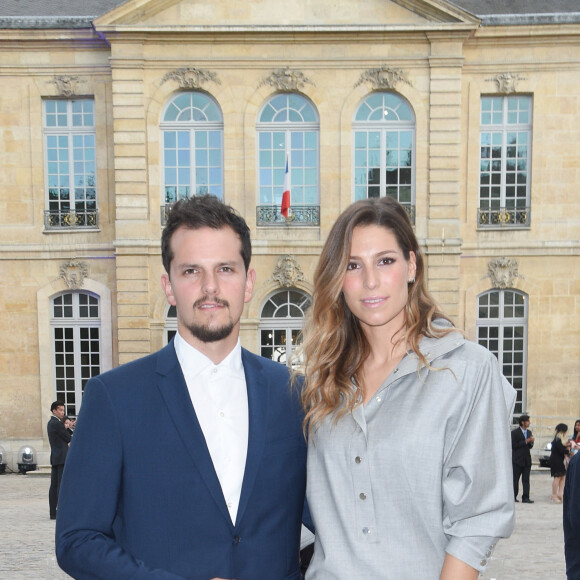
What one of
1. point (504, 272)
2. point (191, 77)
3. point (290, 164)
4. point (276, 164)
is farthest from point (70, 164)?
point (504, 272)

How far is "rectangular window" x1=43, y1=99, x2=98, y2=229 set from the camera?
581 inches

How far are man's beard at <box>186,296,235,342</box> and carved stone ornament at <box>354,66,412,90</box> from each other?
12.8 meters

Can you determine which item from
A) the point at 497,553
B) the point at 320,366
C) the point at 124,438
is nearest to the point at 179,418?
the point at 124,438

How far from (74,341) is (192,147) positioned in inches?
202

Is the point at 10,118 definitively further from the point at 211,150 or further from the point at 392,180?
the point at 392,180

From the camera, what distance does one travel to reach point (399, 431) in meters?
2.06

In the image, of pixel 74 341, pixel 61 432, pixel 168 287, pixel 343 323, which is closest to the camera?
pixel 168 287

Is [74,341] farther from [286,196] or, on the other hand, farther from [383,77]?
[383,77]

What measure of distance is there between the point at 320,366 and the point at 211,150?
503 inches

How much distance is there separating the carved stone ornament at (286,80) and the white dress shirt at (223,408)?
499 inches

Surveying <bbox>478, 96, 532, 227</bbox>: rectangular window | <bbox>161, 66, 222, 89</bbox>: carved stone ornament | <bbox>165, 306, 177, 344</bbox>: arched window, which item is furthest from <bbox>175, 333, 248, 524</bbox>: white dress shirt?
<bbox>478, 96, 532, 227</bbox>: rectangular window

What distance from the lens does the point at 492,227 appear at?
14617 mm

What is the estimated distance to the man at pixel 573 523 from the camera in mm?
2170

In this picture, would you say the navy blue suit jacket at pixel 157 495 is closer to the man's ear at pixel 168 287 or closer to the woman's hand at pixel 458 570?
the man's ear at pixel 168 287
